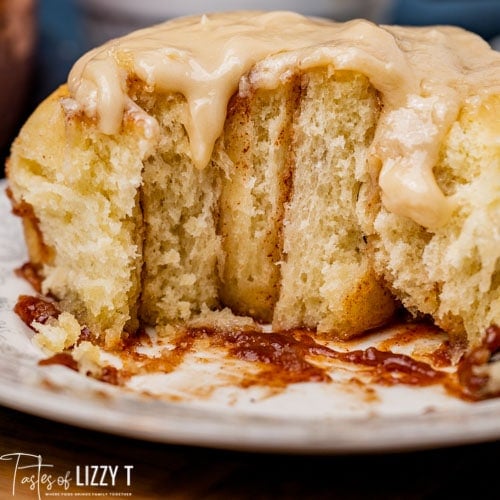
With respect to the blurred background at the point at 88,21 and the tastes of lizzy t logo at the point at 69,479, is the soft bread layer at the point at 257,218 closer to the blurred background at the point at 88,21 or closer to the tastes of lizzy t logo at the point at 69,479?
the tastes of lizzy t logo at the point at 69,479

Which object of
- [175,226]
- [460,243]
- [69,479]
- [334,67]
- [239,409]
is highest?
[334,67]

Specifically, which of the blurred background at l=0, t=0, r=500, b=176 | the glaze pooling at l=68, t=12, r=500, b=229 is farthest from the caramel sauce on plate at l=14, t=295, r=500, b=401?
the blurred background at l=0, t=0, r=500, b=176

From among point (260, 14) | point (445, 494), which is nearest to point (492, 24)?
point (260, 14)

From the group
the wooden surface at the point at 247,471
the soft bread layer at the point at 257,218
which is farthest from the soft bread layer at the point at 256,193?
the wooden surface at the point at 247,471

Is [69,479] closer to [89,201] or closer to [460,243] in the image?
[89,201]

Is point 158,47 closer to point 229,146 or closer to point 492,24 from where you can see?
point 229,146

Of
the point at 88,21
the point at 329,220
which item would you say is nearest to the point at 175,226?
the point at 329,220

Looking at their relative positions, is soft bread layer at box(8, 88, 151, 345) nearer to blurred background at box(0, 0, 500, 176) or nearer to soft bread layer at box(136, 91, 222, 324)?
soft bread layer at box(136, 91, 222, 324)
